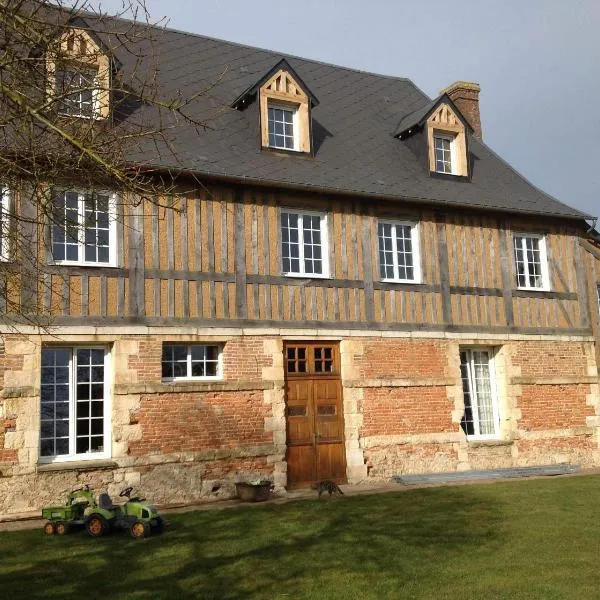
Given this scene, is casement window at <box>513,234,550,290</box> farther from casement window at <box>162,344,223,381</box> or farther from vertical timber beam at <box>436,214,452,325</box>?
casement window at <box>162,344,223,381</box>

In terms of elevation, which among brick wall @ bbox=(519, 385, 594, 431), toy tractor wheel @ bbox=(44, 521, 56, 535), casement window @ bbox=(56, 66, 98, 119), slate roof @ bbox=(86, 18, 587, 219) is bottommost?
toy tractor wheel @ bbox=(44, 521, 56, 535)

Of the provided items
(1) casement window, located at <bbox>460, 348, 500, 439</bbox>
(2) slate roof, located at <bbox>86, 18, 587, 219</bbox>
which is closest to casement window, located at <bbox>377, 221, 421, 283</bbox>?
(2) slate roof, located at <bbox>86, 18, 587, 219</bbox>

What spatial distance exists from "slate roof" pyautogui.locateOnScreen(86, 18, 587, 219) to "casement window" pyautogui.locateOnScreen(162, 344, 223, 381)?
8.82 feet

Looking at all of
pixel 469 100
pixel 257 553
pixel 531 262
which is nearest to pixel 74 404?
pixel 257 553

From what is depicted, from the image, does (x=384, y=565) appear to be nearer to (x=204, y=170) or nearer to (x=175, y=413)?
(x=175, y=413)

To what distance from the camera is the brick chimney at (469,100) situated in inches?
664

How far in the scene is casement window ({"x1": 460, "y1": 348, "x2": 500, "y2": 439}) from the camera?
1359 cm

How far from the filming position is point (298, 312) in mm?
11938

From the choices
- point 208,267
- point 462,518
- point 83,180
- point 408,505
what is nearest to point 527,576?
point 462,518

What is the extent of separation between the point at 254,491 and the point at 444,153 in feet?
25.7

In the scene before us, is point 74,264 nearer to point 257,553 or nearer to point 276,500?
point 276,500

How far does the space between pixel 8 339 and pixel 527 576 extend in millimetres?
7154

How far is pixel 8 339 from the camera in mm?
9812

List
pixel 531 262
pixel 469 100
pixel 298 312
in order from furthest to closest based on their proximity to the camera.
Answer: pixel 469 100, pixel 531 262, pixel 298 312
